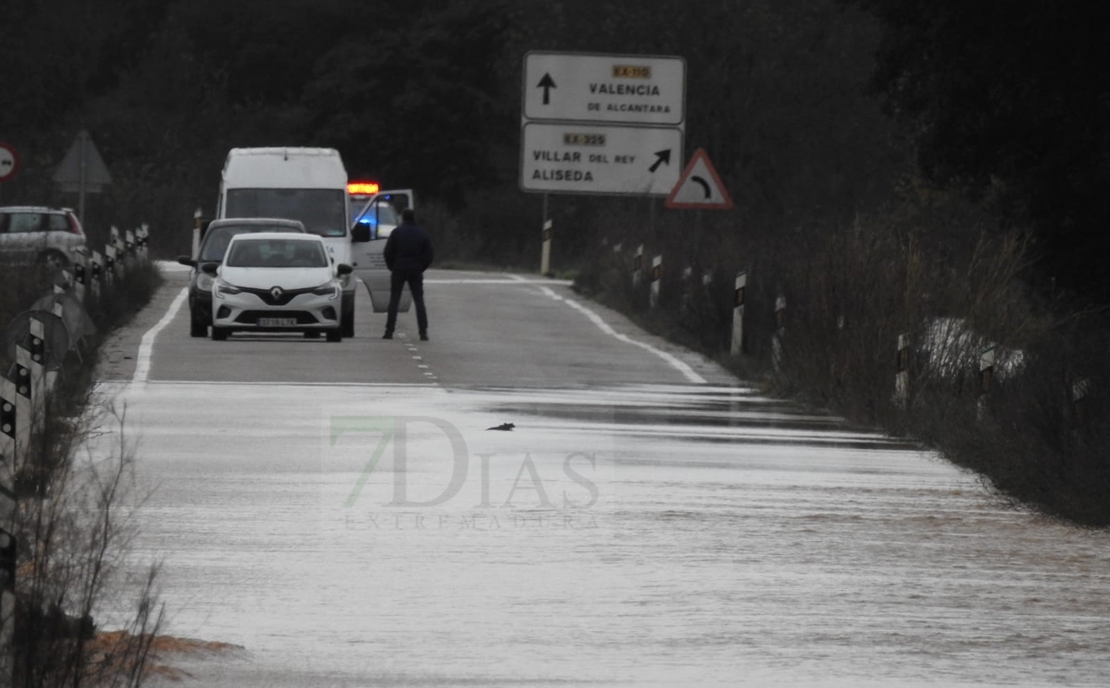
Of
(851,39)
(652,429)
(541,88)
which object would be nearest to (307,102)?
(851,39)

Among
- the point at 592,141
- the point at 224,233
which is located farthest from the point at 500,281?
the point at 224,233

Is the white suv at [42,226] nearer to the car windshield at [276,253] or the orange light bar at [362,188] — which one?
the orange light bar at [362,188]

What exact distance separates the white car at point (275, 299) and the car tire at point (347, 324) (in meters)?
0.46

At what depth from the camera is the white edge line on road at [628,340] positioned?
27.6 meters

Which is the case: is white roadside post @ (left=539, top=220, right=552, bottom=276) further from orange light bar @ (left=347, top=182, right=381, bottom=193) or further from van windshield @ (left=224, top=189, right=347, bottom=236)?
van windshield @ (left=224, top=189, right=347, bottom=236)

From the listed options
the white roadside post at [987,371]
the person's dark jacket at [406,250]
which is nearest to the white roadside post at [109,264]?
the person's dark jacket at [406,250]

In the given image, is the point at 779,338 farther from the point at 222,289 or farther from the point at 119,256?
the point at 119,256

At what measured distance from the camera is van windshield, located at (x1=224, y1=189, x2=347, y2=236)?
124ft

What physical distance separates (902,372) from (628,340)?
11.7 m

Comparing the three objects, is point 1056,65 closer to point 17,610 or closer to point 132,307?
point 132,307

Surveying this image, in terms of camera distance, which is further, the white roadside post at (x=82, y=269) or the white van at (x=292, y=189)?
the white van at (x=292, y=189)

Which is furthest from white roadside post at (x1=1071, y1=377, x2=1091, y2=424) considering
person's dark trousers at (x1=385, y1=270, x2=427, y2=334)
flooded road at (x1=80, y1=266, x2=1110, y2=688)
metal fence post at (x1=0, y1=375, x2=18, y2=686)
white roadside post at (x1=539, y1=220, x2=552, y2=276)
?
white roadside post at (x1=539, y1=220, x2=552, y2=276)

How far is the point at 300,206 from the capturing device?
38.2m

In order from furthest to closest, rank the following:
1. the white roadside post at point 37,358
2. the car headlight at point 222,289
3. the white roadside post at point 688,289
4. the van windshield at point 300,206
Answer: the van windshield at point 300,206, the white roadside post at point 688,289, the car headlight at point 222,289, the white roadside post at point 37,358
